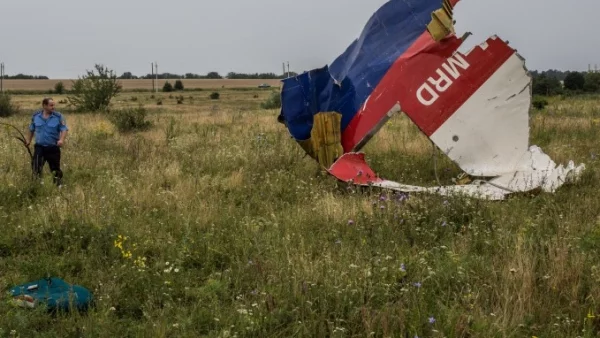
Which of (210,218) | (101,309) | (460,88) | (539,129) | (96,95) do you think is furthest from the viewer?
(96,95)

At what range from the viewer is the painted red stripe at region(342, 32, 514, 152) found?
7.52 metres

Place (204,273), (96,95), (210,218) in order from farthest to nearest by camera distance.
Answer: (96,95) → (210,218) → (204,273)

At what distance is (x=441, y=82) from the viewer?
7.57m

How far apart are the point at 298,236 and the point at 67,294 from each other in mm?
2092

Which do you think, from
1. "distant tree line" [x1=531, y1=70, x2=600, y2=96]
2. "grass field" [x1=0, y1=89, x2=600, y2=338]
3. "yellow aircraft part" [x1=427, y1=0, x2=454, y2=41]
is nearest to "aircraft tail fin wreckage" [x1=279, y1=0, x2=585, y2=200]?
"yellow aircraft part" [x1=427, y1=0, x2=454, y2=41]

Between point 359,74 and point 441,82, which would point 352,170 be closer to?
point 359,74

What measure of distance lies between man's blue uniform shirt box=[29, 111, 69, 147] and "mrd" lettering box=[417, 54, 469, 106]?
5.25m

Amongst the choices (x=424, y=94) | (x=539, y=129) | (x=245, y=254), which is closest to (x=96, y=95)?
(x=539, y=129)

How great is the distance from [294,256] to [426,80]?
13.3 ft

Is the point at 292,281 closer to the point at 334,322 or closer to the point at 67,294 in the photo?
the point at 334,322

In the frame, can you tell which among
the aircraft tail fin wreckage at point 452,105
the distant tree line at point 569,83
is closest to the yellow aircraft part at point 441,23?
the aircraft tail fin wreckage at point 452,105

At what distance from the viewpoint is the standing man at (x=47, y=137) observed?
8258mm

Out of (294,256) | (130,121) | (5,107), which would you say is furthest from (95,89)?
(294,256)

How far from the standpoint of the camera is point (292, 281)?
13.0 feet
